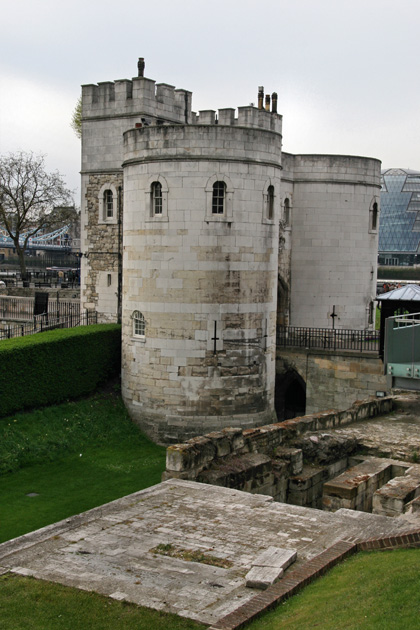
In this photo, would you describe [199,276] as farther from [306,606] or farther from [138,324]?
[306,606]

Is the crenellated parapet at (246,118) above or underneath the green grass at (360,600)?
above

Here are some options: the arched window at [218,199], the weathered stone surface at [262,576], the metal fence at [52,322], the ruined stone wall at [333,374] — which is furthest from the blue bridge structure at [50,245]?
the weathered stone surface at [262,576]

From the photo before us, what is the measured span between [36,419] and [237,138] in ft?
36.1

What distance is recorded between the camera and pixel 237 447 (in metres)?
17.4

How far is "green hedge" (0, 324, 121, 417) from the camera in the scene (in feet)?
77.2

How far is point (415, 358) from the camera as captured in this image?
20.9 metres

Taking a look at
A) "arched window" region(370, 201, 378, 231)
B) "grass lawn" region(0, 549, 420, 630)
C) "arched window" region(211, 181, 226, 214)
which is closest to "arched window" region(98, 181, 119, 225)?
"arched window" region(211, 181, 226, 214)

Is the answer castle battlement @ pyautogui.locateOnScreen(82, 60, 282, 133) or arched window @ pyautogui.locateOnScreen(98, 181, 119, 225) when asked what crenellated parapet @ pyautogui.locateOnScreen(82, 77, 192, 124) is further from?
arched window @ pyautogui.locateOnScreen(98, 181, 119, 225)

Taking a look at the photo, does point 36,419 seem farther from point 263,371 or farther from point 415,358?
point 415,358

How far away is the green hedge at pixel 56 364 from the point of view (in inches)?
926

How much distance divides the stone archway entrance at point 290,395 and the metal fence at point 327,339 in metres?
1.34

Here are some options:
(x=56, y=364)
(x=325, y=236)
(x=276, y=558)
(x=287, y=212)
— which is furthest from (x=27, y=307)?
(x=276, y=558)

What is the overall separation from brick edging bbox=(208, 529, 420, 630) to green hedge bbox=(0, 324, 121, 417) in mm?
14337

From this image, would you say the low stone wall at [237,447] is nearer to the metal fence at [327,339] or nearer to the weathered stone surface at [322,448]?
the weathered stone surface at [322,448]
